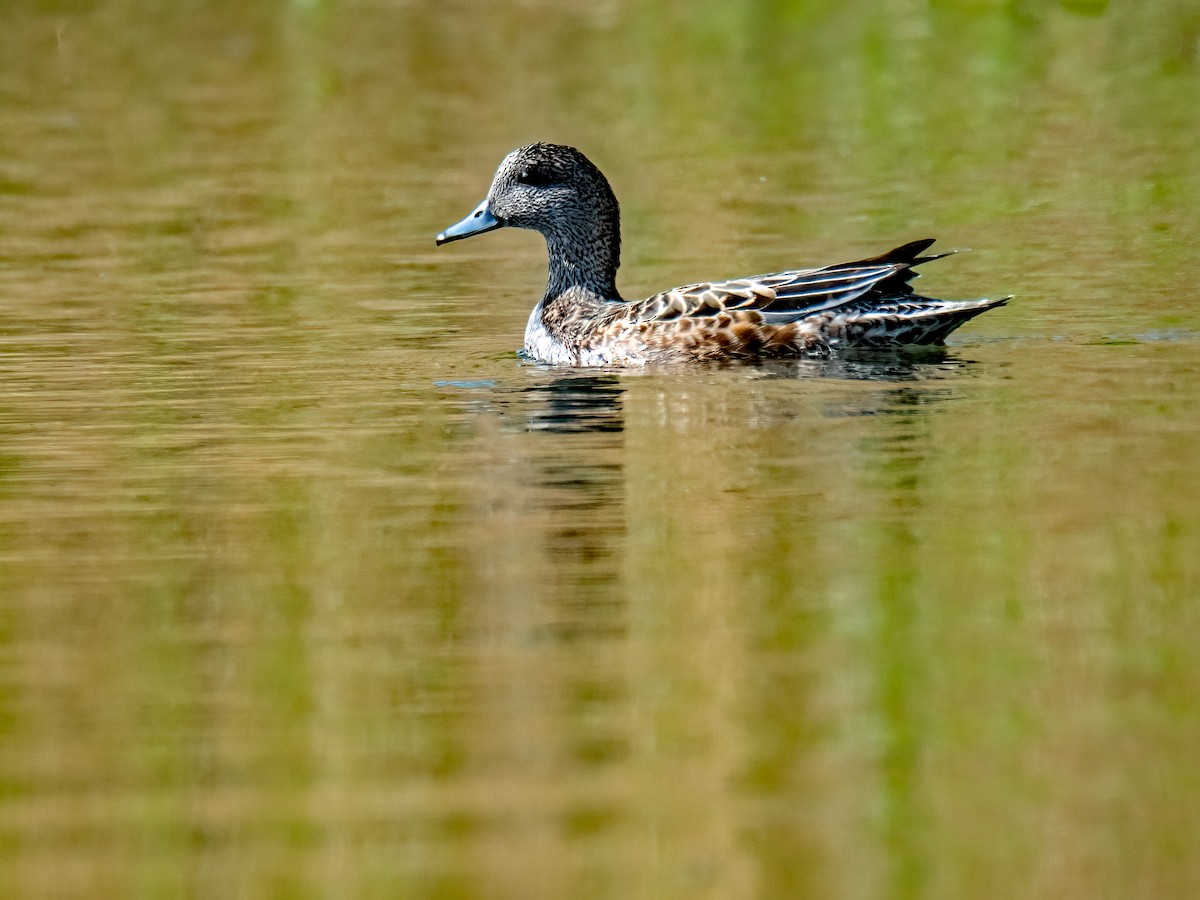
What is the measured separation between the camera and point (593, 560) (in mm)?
6422

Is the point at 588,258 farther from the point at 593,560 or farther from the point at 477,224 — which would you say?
the point at 593,560

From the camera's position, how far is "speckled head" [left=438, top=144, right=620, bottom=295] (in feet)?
37.9

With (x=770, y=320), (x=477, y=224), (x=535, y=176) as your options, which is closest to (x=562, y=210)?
(x=535, y=176)

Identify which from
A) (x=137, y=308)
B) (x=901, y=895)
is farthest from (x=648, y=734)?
(x=137, y=308)

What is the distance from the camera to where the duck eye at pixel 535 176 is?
11.6 meters

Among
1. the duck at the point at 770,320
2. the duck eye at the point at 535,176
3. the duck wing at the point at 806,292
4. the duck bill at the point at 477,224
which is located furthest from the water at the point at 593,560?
the duck eye at the point at 535,176

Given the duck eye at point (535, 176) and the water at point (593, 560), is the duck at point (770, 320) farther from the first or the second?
the duck eye at point (535, 176)

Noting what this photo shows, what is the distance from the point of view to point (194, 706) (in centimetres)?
515

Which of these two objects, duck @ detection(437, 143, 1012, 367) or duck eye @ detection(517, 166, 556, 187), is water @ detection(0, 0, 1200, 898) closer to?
duck @ detection(437, 143, 1012, 367)

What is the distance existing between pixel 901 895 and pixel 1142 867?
0.44 m

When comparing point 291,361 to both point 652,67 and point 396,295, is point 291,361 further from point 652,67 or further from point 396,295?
point 652,67

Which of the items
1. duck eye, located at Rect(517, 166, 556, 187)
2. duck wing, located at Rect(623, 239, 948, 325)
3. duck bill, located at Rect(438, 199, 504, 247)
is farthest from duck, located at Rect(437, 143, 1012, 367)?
duck eye, located at Rect(517, 166, 556, 187)

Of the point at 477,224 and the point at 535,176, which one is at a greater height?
the point at 535,176

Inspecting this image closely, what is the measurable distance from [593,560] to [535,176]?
5480mm
